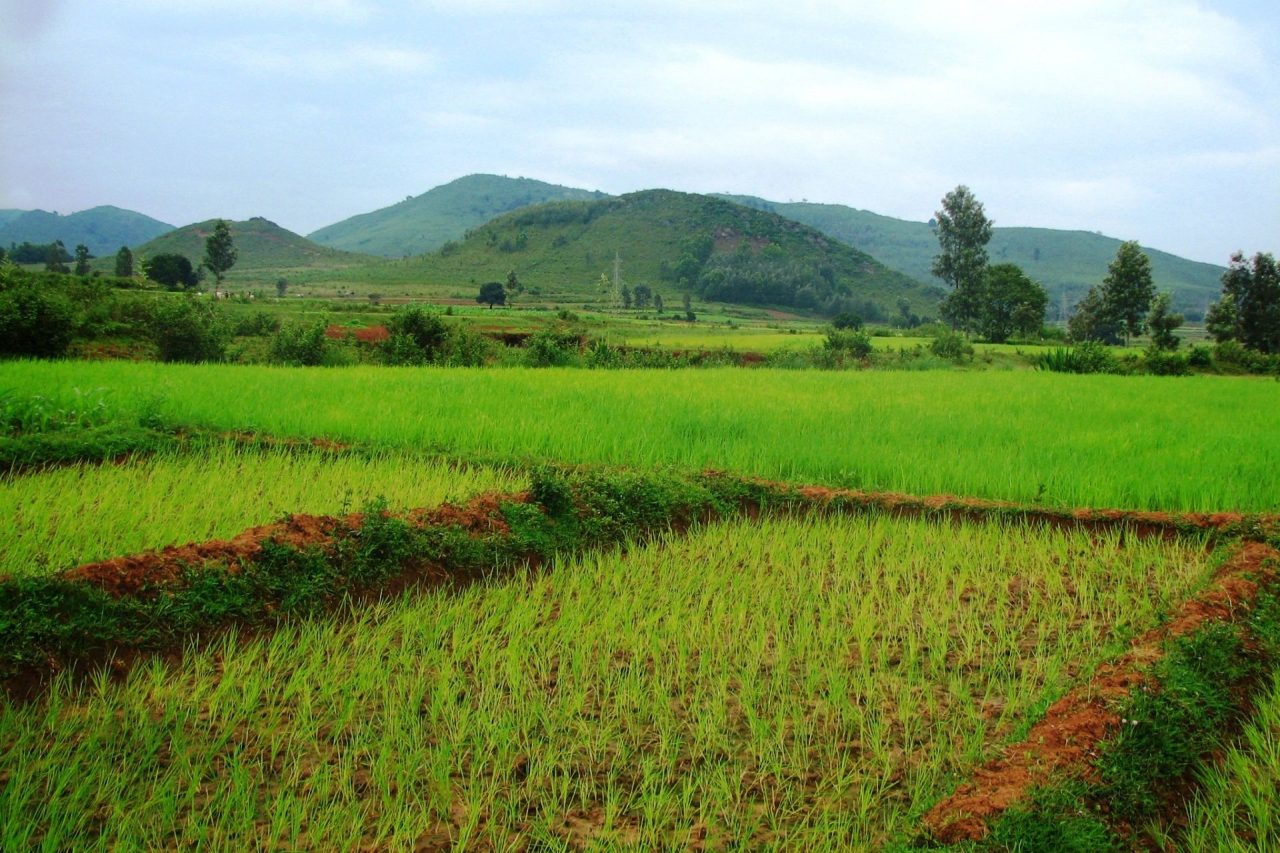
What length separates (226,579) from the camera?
13.6 ft

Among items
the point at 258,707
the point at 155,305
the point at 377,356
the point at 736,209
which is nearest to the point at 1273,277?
the point at 377,356

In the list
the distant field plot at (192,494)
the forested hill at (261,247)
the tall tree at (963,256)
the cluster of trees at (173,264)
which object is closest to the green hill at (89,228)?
the forested hill at (261,247)

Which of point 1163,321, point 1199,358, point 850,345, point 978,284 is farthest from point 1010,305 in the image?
point 850,345

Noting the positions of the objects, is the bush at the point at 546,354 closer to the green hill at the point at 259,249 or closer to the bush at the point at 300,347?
the bush at the point at 300,347

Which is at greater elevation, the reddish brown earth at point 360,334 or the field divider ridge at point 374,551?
the reddish brown earth at point 360,334

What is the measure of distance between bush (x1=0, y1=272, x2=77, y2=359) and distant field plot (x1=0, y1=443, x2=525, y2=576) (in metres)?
9.51

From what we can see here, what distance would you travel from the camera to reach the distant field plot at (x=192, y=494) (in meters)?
4.91

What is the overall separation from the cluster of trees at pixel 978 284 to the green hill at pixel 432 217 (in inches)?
4421

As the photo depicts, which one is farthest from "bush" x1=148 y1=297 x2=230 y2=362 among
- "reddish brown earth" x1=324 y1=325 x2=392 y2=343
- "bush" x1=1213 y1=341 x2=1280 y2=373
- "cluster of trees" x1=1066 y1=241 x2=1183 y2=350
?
"cluster of trees" x1=1066 y1=241 x2=1183 y2=350

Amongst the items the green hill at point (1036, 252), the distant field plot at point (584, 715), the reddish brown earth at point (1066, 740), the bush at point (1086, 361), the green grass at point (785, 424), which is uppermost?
the green hill at point (1036, 252)

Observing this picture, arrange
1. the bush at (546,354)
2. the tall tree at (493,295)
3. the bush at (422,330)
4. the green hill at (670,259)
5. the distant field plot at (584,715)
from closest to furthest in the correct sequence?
the distant field plot at (584,715) < the bush at (422,330) < the bush at (546,354) < the tall tree at (493,295) < the green hill at (670,259)

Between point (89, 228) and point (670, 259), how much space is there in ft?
323

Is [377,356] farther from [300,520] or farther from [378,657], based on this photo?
[378,657]

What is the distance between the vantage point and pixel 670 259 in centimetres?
7275
